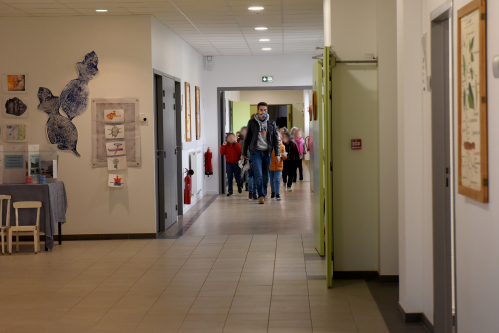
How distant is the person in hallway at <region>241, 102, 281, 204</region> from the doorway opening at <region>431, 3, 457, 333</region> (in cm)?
675

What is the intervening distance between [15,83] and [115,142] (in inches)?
60.1

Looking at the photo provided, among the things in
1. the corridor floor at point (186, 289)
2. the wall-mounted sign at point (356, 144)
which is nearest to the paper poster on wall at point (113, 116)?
the corridor floor at point (186, 289)

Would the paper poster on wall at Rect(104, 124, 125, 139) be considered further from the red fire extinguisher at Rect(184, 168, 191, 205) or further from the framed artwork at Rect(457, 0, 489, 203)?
the framed artwork at Rect(457, 0, 489, 203)

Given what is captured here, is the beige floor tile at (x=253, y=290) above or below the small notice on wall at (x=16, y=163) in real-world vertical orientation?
below

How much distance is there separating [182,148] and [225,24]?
7.64 feet

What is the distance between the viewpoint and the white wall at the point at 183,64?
7703 mm

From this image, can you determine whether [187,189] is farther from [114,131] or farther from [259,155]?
[114,131]

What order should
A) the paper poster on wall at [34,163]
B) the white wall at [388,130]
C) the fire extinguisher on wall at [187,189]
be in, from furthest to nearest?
the fire extinguisher on wall at [187,189] < the paper poster on wall at [34,163] < the white wall at [388,130]

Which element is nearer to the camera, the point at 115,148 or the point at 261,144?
the point at 115,148

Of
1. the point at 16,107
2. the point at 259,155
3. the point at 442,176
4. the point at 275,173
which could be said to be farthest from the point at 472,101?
the point at 275,173

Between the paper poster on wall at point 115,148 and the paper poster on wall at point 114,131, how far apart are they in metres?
0.08

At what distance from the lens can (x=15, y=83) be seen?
7.26m

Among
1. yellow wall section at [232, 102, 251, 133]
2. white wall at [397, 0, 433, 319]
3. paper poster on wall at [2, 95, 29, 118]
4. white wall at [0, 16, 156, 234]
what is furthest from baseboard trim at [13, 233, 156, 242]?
yellow wall section at [232, 102, 251, 133]

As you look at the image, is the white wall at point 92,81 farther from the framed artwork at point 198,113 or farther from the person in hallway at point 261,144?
the framed artwork at point 198,113
